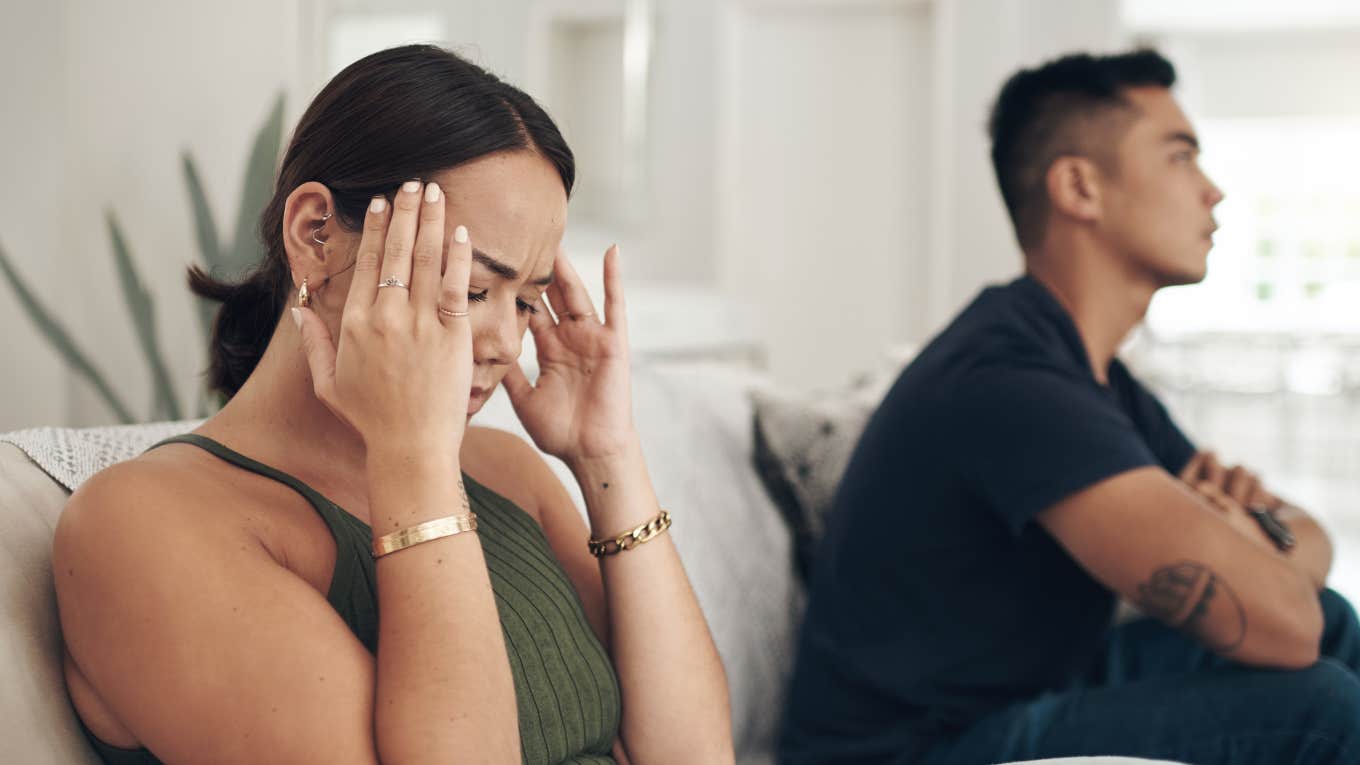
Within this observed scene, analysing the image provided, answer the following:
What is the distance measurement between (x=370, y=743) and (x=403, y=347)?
0.27m

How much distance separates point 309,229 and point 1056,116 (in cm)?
135

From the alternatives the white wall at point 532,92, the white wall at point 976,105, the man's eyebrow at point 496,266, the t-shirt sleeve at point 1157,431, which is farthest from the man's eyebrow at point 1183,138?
the white wall at point 976,105

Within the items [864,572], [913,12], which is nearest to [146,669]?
[864,572]

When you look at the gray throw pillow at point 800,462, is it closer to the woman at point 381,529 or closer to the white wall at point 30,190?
the woman at point 381,529

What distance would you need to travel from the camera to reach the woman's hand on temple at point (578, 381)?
47.3 inches

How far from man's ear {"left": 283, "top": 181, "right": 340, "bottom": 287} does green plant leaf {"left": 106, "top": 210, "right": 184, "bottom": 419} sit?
171cm

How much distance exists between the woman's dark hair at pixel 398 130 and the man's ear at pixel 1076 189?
1.07 metres

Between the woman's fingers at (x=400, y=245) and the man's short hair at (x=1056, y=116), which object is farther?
the man's short hair at (x=1056, y=116)

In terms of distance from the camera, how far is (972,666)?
1619 mm

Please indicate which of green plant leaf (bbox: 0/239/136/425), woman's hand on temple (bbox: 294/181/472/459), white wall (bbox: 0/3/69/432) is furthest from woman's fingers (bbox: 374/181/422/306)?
white wall (bbox: 0/3/69/432)

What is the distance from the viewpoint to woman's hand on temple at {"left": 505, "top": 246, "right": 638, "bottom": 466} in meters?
1.20

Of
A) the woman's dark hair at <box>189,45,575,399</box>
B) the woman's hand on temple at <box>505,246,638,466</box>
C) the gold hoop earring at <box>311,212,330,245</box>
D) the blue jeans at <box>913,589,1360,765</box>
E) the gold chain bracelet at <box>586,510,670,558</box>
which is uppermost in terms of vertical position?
the woman's dark hair at <box>189,45,575,399</box>

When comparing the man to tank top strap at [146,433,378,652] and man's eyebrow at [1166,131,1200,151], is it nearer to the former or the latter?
man's eyebrow at [1166,131,1200,151]

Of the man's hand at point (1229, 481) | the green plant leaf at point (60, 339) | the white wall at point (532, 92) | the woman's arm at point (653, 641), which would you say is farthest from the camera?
the white wall at point (532, 92)
